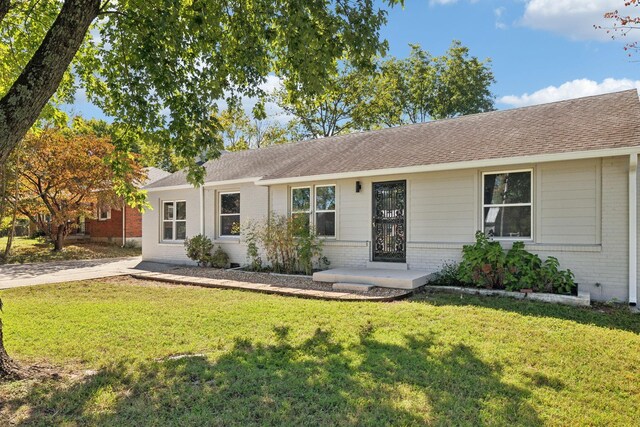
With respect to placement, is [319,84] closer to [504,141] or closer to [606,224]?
[504,141]

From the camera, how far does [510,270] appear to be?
8.21 meters

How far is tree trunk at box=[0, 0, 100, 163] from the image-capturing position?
3.53 m

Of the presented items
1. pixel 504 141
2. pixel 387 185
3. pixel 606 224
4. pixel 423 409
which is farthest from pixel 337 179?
pixel 423 409

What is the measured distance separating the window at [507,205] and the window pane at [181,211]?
10.7 m

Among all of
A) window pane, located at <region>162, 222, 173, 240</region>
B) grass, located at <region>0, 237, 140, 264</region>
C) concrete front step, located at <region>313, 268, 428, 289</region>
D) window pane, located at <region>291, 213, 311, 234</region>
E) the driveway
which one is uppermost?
window pane, located at <region>291, 213, 311, 234</region>

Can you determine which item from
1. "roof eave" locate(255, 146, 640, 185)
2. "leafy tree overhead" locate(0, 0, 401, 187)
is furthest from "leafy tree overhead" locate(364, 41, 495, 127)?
"leafy tree overhead" locate(0, 0, 401, 187)

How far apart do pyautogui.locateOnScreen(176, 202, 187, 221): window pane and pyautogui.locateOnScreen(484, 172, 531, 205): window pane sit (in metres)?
10.8

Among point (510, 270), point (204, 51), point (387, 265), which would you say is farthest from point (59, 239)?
point (510, 270)

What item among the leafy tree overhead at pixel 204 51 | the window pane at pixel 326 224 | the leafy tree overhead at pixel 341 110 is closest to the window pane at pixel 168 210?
the window pane at pixel 326 224

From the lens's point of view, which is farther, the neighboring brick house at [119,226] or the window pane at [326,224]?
the neighboring brick house at [119,226]

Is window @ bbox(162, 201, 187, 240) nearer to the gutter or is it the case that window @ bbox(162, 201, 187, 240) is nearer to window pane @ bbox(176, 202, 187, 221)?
window pane @ bbox(176, 202, 187, 221)

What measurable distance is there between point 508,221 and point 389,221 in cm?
287

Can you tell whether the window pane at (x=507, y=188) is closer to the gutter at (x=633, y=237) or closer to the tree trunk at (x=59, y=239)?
the gutter at (x=633, y=237)

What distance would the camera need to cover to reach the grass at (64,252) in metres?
17.2
